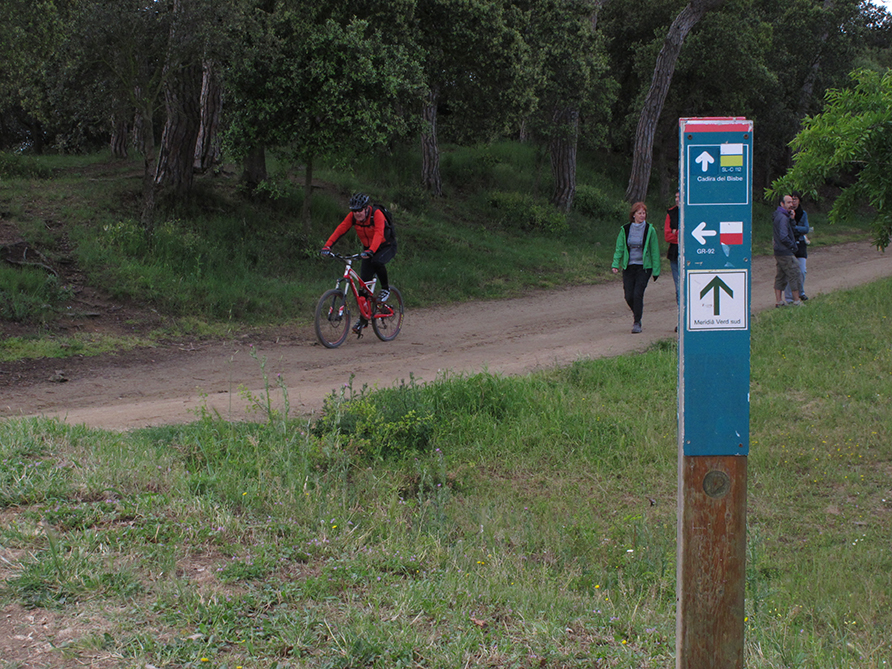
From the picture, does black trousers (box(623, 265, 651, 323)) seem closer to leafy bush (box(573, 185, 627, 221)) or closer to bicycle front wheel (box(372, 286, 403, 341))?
bicycle front wheel (box(372, 286, 403, 341))

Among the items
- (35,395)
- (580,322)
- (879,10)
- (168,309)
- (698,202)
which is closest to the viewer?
(698,202)

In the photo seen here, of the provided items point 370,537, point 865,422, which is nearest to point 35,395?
point 370,537

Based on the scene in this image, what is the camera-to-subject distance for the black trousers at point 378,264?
11477mm

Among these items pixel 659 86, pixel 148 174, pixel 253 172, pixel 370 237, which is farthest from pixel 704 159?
pixel 659 86

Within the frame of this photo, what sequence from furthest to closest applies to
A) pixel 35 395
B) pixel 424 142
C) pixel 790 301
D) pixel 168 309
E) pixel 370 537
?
pixel 424 142 → pixel 790 301 → pixel 168 309 → pixel 35 395 → pixel 370 537

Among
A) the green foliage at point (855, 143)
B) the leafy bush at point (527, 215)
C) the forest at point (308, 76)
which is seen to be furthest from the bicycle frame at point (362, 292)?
the leafy bush at point (527, 215)

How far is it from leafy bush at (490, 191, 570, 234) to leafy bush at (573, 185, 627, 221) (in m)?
2.64

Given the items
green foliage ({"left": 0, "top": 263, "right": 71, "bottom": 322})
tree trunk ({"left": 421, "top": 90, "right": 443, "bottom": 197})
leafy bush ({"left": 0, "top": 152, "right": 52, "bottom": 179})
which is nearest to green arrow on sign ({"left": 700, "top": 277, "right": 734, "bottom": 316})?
green foliage ({"left": 0, "top": 263, "right": 71, "bottom": 322})

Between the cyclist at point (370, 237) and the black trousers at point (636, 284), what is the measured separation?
351 centimetres

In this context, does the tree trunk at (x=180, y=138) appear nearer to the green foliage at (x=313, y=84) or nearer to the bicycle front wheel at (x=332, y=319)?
the green foliage at (x=313, y=84)

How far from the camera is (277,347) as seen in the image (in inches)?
433

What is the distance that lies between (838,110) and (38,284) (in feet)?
33.5

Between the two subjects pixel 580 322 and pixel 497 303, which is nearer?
pixel 580 322

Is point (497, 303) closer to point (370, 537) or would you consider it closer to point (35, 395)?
point (35, 395)
